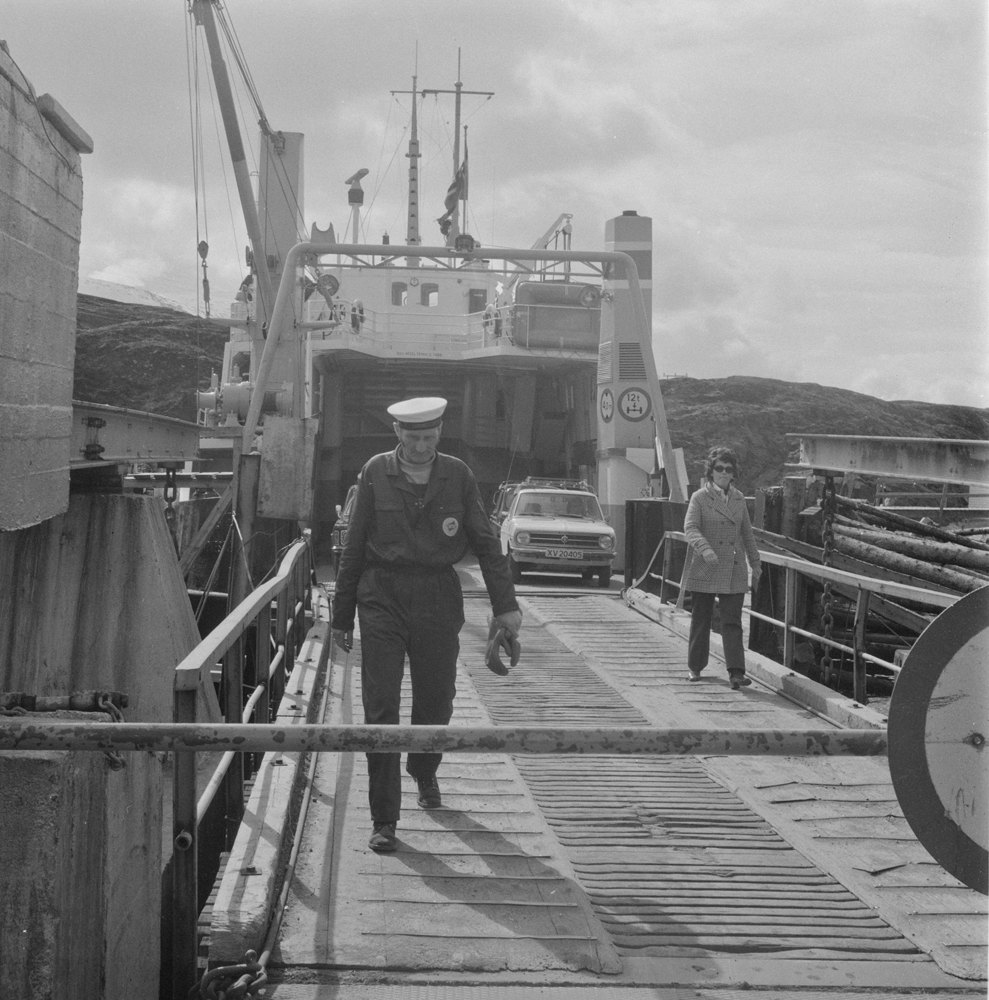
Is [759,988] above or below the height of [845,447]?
below

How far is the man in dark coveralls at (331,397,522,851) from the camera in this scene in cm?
499

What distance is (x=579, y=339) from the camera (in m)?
23.5

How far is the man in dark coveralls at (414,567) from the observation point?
4.99 metres

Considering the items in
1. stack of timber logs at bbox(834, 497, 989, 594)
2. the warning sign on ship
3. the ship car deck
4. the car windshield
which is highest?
the warning sign on ship

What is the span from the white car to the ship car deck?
1148 centimetres

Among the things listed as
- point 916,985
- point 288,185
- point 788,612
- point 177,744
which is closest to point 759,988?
point 916,985

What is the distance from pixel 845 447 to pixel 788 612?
164cm

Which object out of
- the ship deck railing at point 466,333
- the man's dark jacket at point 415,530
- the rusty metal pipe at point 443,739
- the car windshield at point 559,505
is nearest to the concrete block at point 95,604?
the man's dark jacket at point 415,530

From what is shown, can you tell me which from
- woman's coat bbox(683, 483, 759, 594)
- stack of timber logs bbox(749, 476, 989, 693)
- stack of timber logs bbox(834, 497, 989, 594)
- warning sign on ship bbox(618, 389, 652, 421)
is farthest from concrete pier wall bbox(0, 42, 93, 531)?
warning sign on ship bbox(618, 389, 652, 421)

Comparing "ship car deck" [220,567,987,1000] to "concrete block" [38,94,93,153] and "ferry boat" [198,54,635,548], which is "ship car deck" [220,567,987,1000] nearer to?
"concrete block" [38,94,93,153]

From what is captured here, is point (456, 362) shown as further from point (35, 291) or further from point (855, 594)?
point (35, 291)

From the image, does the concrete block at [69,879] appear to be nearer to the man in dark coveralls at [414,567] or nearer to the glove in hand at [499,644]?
the man in dark coveralls at [414,567]

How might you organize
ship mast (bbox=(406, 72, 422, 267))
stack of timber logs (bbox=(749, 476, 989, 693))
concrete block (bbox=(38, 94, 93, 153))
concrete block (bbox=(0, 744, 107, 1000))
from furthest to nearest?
ship mast (bbox=(406, 72, 422, 267))
stack of timber logs (bbox=(749, 476, 989, 693))
concrete block (bbox=(38, 94, 93, 153))
concrete block (bbox=(0, 744, 107, 1000))

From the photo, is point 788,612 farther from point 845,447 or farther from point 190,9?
point 190,9
